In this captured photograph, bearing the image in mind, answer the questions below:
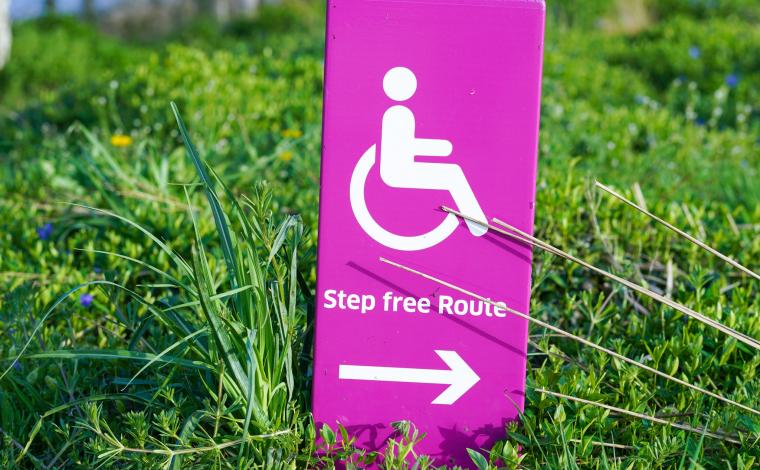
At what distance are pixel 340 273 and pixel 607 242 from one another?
135 centimetres

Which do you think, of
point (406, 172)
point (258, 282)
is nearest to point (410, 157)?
point (406, 172)

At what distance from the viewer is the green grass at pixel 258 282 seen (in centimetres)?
193

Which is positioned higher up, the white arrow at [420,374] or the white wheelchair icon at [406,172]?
the white wheelchair icon at [406,172]

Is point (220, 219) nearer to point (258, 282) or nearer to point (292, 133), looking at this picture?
point (258, 282)

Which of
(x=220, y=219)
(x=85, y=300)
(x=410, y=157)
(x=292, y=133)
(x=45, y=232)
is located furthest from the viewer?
(x=292, y=133)

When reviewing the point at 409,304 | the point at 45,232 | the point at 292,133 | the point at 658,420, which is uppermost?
the point at 292,133

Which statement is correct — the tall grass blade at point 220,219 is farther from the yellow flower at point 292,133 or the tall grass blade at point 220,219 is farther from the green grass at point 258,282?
the yellow flower at point 292,133

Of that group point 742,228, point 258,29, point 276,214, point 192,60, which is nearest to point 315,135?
point 276,214

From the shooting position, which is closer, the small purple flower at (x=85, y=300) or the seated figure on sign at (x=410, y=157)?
the seated figure on sign at (x=410, y=157)

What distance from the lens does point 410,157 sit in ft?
6.12

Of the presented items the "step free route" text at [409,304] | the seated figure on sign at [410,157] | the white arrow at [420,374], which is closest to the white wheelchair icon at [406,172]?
the seated figure on sign at [410,157]

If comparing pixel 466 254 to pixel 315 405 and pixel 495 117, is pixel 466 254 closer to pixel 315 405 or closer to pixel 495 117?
pixel 495 117

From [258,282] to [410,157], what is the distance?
45cm

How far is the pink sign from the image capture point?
1.83 metres
